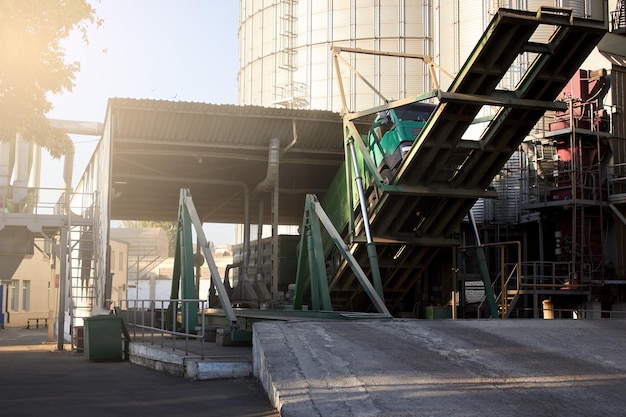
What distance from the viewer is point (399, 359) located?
9438 mm

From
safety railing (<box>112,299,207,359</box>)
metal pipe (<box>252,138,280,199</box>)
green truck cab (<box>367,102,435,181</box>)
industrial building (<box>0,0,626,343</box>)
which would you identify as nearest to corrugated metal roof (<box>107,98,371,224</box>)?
industrial building (<box>0,0,626,343</box>)

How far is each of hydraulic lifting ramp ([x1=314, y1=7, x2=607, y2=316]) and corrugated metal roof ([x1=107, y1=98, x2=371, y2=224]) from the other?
13.9 ft

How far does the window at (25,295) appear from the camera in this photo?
5325 cm

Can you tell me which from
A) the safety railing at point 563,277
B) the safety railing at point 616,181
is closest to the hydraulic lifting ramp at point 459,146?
the safety railing at point 563,277

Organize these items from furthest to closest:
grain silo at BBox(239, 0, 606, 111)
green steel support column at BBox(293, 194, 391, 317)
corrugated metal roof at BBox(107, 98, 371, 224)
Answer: grain silo at BBox(239, 0, 606, 111) → corrugated metal roof at BBox(107, 98, 371, 224) → green steel support column at BBox(293, 194, 391, 317)

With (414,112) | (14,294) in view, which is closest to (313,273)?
(414,112)

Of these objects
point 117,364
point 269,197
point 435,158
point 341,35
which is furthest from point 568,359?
point 341,35

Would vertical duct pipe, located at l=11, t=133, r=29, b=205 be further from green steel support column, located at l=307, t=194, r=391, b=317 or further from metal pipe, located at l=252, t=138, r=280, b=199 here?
green steel support column, located at l=307, t=194, r=391, b=317

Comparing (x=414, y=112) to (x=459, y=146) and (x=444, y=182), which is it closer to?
(x=444, y=182)

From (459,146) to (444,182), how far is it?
3.96 ft

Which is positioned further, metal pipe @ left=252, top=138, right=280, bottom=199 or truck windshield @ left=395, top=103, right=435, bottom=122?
metal pipe @ left=252, top=138, right=280, bottom=199

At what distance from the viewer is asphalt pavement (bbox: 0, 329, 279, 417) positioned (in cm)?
880

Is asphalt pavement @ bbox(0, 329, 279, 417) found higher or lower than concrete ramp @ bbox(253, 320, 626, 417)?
lower

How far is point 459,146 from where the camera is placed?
15.6 m
